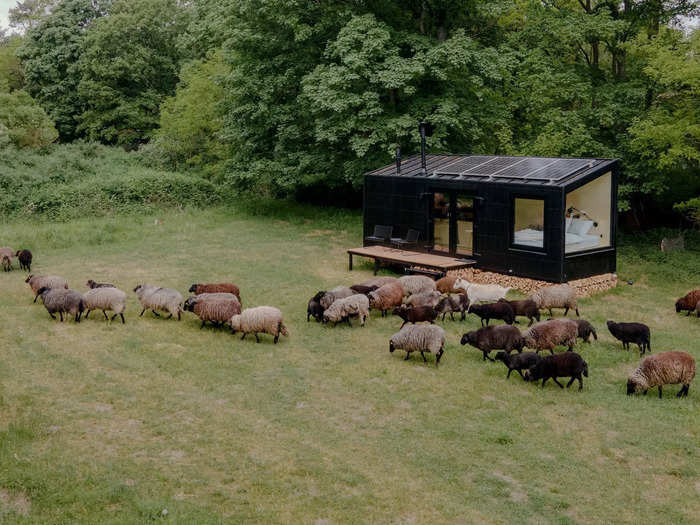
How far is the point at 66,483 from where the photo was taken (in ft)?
27.4

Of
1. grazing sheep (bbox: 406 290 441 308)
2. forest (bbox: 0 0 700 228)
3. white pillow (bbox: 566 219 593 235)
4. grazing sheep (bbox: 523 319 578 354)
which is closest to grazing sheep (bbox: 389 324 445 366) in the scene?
grazing sheep (bbox: 523 319 578 354)

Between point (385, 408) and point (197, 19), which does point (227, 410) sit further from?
point (197, 19)

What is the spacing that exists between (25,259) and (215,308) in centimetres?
934

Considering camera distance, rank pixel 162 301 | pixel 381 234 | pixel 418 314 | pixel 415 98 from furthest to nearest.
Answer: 1. pixel 415 98
2. pixel 381 234
3. pixel 162 301
4. pixel 418 314

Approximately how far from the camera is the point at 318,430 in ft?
33.7

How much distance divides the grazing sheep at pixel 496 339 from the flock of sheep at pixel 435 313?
0.02 m

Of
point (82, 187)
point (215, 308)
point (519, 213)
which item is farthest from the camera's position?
point (82, 187)

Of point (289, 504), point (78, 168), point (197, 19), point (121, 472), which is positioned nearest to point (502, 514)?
point (289, 504)

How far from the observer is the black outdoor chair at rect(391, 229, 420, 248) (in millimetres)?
21766

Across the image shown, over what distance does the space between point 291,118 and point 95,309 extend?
1582 centimetres

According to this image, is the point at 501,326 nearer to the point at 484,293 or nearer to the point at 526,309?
the point at 526,309

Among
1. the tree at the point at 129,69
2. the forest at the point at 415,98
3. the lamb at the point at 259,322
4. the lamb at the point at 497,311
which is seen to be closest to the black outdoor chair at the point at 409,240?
the forest at the point at 415,98

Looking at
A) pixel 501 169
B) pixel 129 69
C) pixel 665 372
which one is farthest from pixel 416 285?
pixel 129 69

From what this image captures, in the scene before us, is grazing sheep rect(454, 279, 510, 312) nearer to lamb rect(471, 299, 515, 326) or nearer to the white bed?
lamb rect(471, 299, 515, 326)
